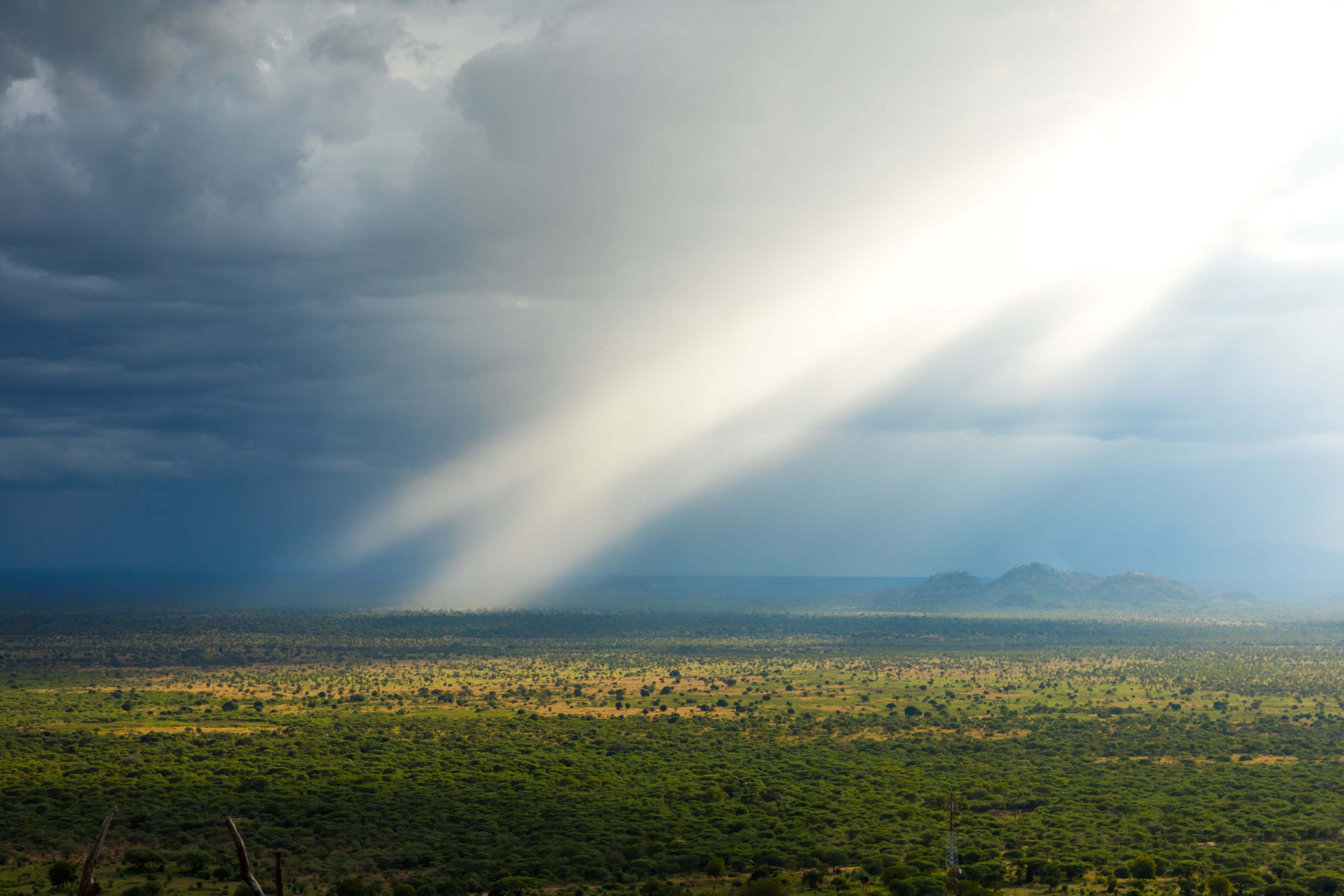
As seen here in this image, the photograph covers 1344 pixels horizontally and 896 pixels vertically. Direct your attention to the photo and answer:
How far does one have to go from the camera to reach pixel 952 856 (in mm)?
27766

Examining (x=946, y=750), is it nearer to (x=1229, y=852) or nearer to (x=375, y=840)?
(x=1229, y=852)

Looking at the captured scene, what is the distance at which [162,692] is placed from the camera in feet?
443

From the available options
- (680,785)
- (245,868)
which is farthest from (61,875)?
(245,868)

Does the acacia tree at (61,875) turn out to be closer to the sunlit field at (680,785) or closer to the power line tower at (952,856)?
the sunlit field at (680,785)

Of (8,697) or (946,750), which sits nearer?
(946,750)

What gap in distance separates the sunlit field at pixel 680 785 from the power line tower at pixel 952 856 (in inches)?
47.7

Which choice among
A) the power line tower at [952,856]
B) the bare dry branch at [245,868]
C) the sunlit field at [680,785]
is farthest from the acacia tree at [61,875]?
the bare dry branch at [245,868]

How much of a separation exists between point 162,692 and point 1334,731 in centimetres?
13912

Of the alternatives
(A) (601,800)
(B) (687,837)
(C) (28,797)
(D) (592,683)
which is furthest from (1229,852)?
(D) (592,683)

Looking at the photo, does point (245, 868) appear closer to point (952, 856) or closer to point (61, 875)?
point (952, 856)

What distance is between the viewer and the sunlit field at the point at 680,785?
52.5 metres

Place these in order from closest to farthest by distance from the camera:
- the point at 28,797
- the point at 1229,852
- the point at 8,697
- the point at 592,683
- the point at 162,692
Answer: the point at 1229,852, the point at 28,797, the point at 8,697, the point at 162,692, the point at 592,683

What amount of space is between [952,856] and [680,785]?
4802cm

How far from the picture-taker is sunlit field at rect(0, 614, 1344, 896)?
172 feet
